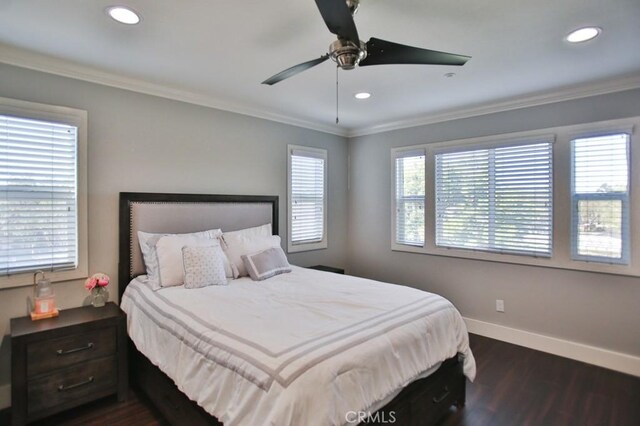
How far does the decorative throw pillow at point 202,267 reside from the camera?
2.75 m

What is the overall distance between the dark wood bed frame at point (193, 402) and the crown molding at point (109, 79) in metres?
0.97

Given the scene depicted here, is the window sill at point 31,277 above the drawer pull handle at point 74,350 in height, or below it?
above

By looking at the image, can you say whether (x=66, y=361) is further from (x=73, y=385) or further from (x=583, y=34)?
(x=583, y=34)

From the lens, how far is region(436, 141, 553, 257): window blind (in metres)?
3.45

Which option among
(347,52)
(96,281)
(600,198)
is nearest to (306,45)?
(347,52)

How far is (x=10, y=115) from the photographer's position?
247 cm

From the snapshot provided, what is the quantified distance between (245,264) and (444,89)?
2547 mm

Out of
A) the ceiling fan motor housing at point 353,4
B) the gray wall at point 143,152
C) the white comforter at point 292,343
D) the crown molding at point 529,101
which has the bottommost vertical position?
the white comforter at point 292,343

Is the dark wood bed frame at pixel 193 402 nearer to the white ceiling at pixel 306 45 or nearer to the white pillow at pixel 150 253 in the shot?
the white pillow at pixel 150 253

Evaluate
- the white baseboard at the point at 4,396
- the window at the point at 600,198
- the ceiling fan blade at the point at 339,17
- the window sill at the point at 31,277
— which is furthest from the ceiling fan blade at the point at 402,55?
the white baseboard at the point at 4,396

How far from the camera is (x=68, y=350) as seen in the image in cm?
233

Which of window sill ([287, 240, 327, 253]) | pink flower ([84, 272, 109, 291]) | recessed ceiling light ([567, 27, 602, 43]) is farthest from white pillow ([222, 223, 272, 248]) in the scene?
recessed ceiling light ([567, 27, 602, 43])

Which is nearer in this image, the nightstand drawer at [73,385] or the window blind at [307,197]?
the nightstand drawer at [73,385]

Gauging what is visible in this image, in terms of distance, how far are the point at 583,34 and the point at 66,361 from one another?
4.06m
